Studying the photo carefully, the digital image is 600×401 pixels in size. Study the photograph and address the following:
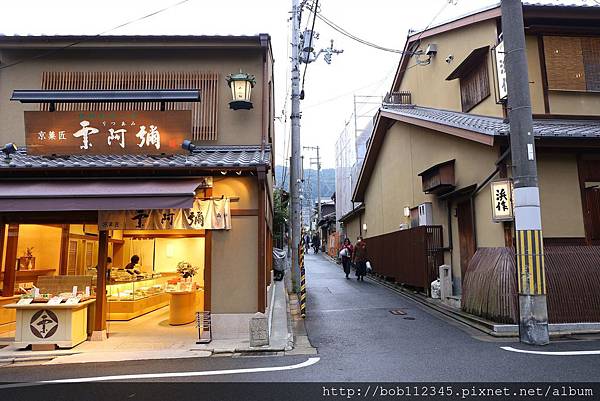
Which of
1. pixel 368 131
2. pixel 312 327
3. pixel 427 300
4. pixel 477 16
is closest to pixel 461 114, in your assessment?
pixel 477 16

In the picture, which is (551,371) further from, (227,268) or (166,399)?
(227,268)

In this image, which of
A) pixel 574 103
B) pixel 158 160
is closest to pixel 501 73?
pixel 574 103

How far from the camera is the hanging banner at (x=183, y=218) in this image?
32.8ft

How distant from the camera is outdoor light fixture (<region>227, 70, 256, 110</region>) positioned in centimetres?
1077

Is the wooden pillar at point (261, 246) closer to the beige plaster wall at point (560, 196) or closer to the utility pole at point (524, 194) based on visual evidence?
the utility pole at point (524, 194)

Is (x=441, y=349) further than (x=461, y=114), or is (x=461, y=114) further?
(x=461, y=114)

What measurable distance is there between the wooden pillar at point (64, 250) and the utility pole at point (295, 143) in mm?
7073

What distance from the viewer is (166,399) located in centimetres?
575

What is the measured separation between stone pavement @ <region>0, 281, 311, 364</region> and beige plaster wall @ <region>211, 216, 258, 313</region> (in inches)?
32.2

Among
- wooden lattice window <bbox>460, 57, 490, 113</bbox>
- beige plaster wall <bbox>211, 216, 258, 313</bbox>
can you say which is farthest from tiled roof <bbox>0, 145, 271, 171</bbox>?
wooden lattice window <bbox>460, 57, 490, 113</bbox>

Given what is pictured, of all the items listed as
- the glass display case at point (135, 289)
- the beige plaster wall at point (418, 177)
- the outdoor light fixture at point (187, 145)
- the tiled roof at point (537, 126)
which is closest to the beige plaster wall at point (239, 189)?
the outdoor light fixture at point (187, 145)

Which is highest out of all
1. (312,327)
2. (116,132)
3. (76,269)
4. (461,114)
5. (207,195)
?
(461,114)

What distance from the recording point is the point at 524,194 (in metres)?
8.99

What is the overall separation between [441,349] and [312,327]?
149 inches
